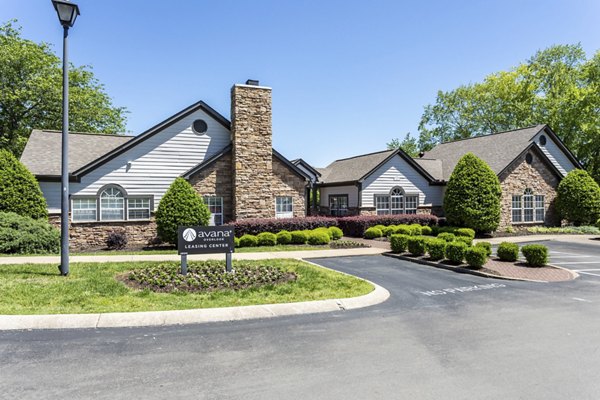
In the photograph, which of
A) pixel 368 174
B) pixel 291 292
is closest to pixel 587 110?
pixel 368 174

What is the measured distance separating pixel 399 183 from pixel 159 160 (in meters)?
15.1

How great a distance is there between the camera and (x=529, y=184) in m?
27.6

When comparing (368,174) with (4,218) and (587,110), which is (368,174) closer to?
(4,218)

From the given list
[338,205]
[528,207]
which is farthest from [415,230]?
[528,207]

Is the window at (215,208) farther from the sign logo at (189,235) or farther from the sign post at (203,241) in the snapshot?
the sign logo at (189,235)

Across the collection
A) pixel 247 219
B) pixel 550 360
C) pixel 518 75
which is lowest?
pixel 550 360

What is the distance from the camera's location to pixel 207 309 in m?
7.70

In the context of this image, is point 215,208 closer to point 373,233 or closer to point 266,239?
point 266,239

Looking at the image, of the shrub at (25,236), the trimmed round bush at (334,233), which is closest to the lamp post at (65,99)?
the shrub at (25,236)

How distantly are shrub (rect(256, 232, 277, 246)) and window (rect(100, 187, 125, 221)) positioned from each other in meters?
7.16

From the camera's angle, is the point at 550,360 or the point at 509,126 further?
the point at 509,126

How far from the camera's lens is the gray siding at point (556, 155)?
29.0 m

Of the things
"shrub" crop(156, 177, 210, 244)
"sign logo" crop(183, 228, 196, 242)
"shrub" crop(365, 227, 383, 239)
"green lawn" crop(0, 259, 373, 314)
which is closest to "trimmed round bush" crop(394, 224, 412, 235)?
"shrub" crop(365, 227, 383, 239)

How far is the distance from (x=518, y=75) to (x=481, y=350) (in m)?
49.2
